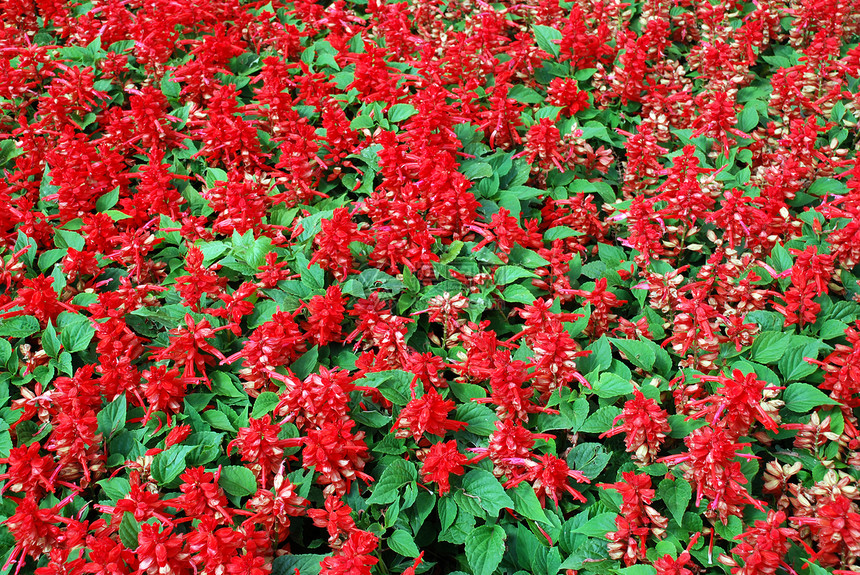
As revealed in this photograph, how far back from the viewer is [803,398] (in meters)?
2.67

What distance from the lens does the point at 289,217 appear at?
11.5 ft

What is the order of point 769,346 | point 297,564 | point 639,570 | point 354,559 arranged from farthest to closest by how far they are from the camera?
point 769,346
point 297,564
point 639,570
point 354,559

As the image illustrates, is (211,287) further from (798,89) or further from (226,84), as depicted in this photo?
(798,89)

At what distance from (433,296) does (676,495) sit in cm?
125

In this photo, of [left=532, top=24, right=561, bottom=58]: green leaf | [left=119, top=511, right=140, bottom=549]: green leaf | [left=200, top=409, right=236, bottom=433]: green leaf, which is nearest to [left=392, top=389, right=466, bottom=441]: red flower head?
[left=200, top=409, right=236, bottom=433]: green leaf

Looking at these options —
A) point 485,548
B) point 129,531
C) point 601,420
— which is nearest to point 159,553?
point 129,531

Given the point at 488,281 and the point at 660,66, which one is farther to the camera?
the point at 660,66

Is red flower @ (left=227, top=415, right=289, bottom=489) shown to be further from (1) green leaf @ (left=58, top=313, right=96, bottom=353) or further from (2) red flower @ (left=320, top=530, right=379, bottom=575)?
(1) green leaf @ (left=58, top=313, right=96, bottom=353)

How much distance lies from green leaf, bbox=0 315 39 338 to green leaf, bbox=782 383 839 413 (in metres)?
3.06

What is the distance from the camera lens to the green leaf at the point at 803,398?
8.59 ft

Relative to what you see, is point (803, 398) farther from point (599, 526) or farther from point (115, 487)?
point (115, 487)

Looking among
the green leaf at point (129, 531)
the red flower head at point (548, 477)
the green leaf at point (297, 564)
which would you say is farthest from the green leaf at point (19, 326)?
the red flower head at point (548, 477)

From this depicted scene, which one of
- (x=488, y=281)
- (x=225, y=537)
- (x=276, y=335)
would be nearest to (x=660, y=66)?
(x=488, y=281)

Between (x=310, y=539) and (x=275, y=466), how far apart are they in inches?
13.6
